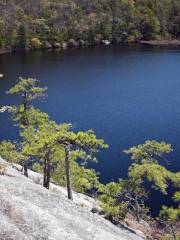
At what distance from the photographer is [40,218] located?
1051 inches

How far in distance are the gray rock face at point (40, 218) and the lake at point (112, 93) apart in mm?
18871

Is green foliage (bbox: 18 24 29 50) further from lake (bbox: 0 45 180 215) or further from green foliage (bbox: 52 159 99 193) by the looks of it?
green foliage (bbox: 52 159 99 193)

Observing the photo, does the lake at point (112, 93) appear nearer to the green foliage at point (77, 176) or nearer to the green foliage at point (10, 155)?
the green foliage at point (77, 176)

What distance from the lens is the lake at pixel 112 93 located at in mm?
81825

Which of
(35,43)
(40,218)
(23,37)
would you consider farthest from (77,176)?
(35,43)

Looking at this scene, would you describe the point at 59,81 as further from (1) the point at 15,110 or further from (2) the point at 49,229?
(2) the point at 49,229

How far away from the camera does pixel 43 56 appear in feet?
568

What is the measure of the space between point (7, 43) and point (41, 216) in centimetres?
16668

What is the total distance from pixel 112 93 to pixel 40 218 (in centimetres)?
9241

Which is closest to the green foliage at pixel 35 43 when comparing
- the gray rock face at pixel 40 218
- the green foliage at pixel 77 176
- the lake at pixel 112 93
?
the lake at pixel 112 93

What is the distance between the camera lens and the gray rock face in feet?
82.0

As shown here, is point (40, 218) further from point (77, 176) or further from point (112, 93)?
point (112, 93)

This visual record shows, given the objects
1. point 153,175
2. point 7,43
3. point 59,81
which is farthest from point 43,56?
point 153,175

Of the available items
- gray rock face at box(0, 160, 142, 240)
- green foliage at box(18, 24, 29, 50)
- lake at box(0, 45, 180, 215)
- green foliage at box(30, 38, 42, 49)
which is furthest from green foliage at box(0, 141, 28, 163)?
green foliage at box(30, 38, 42, 49)
